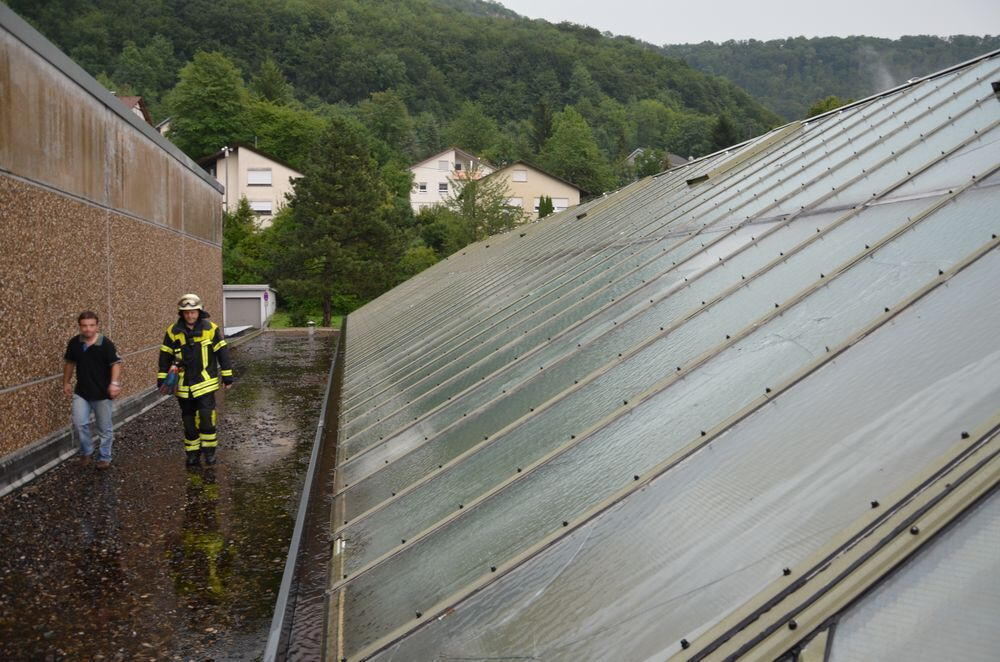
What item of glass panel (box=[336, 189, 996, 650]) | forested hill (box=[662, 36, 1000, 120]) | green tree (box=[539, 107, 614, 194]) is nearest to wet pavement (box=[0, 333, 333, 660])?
glass panel (box=[336, 189, 996, 650])

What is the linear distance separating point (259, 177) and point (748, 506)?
71056 millimetres

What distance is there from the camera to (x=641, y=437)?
12.3ft

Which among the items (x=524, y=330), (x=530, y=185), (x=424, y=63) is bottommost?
(x=524, y=330)

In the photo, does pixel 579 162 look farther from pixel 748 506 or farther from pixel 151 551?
pixel 748 506

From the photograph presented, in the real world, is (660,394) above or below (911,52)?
below

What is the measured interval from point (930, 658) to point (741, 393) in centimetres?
191

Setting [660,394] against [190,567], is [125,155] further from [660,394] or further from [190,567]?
[660,394]

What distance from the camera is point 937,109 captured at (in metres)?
8.66

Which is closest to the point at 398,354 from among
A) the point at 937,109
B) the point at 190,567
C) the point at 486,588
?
the point at 190,567

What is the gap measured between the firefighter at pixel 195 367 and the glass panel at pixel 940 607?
8532mm

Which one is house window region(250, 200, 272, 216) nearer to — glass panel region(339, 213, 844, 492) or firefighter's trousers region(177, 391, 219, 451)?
firefighter's trousers region(177, 391, 219, 451)

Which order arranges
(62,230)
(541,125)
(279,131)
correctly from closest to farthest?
(62,230) < (279,131) < (541,125)

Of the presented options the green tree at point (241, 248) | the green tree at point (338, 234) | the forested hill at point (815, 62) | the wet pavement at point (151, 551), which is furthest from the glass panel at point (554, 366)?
the forested hill at point (815, 62)

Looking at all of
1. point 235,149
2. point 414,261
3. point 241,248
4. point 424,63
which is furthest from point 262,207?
point 424,63
